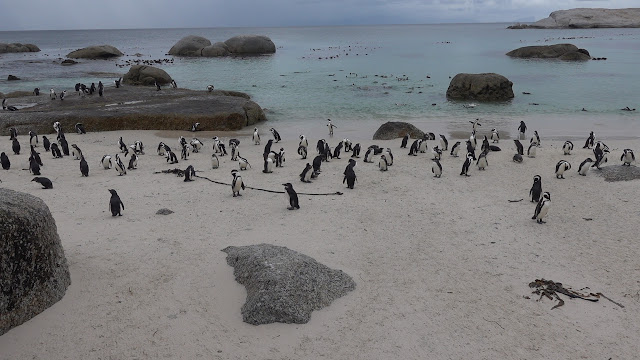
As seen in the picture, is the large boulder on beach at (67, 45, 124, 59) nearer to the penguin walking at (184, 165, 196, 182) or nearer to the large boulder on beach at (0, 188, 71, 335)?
the penguin walking at (184, 165, 196, 182)

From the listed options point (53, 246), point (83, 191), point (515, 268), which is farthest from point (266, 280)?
point (83, 191)

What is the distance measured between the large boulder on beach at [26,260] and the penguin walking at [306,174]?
7.48 m

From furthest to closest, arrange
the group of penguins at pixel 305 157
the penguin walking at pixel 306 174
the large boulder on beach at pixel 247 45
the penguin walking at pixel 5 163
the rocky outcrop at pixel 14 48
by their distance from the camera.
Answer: the rocky outcrop at pixel 14 48 → the large boulder on beach at pixel 247 45 → the penguin walking at pixel 5 163 → the penguin walking at pixel 306 174 → the group of penguins at pixel 305 157

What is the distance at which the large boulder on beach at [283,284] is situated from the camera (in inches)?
264

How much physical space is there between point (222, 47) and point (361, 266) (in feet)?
230

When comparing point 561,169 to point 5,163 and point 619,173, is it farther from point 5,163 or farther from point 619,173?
point 5,163

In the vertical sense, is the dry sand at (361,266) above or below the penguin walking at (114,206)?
below

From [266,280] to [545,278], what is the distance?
4581 millimetres

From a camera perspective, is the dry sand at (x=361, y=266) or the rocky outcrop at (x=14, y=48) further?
the rocky outcrop at (x=14, y=48)

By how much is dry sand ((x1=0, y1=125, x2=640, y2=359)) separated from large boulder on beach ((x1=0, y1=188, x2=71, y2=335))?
24cm

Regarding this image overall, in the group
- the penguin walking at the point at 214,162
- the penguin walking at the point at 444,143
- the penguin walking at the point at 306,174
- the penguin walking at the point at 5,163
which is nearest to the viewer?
the penguin walking at the point at 306,174

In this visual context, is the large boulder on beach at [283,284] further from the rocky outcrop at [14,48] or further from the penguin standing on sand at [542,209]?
the rocky outcrop at [14,48]

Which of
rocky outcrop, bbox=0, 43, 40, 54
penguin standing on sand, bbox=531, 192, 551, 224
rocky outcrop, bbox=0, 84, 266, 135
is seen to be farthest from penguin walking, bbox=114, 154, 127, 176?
rocky outcrop, bbox=0, 43, 40, 54

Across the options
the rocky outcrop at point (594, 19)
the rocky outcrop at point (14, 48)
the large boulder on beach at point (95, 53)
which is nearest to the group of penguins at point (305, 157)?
the large boulder on beach at point (95, 53)
